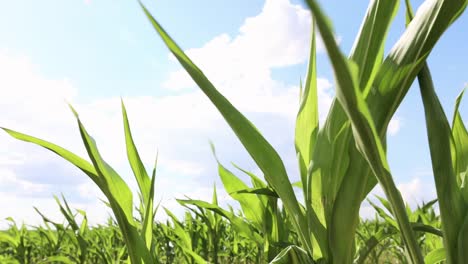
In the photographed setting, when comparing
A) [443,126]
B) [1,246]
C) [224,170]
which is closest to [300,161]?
[443,126]

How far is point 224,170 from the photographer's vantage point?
977 millimetres

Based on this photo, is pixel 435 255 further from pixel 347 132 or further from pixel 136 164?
pixel 136 164

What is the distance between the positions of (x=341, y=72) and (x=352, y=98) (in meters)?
0.03

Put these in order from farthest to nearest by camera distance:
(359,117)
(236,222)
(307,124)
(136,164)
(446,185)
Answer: (236,222) < (136,164) < (307,124) < (446,185) < (359,117)

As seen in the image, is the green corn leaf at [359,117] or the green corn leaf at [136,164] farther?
the green corn leaf at [136,164]

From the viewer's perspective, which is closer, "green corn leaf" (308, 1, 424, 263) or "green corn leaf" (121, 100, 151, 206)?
"green corn leaf" (308, 1, 424, 263)

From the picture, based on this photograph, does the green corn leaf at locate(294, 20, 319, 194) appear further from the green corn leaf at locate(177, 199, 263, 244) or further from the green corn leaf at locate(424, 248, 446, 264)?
the green corn leaf at locate(177, 199, 263, 244)

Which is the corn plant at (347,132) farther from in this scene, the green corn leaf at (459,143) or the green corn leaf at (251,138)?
the green corn leaf at (459,143)

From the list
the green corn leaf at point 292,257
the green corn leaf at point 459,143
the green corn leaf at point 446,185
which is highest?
the green corn leaf at point 459,143

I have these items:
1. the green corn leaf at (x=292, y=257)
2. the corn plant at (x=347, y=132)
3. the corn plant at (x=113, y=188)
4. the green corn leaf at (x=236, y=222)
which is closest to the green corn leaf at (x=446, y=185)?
the corn plant at (x=347, y=132)

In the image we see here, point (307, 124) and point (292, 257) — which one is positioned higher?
point (307, 124)

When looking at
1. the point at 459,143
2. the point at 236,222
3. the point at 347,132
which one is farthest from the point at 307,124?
the point at 236,222

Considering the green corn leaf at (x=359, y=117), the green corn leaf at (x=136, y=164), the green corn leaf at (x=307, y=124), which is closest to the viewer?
the green corn leaf at (x=359, y=117)

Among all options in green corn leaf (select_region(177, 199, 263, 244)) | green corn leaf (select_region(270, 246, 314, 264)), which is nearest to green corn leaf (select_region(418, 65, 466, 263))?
green corn leaf (select_region(270, 246, 314, 264))
